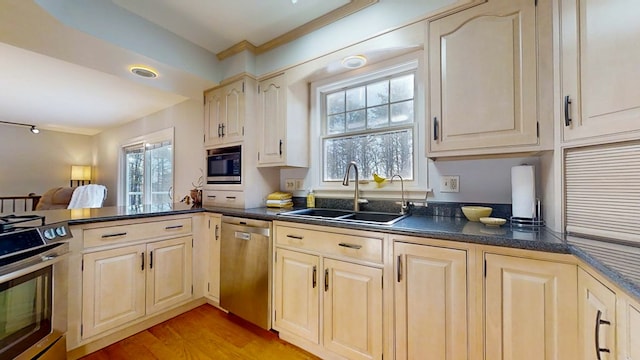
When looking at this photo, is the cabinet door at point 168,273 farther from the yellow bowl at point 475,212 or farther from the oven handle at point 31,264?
the yellow bowl at point 475,212

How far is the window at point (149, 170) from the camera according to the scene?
3.67 meters

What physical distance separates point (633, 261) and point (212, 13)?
2.59m

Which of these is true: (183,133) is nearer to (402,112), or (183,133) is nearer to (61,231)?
(61,231)

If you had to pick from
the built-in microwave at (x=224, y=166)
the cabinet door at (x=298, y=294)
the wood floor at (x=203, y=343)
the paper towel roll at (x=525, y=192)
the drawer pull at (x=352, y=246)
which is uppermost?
the built-in microwave at (x=224, y=166)

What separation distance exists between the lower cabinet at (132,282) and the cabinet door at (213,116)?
3.34 ft

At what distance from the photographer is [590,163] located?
108 cm

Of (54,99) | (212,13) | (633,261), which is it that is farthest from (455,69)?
(54,99)

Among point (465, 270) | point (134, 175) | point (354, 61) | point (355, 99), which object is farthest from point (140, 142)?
point (465, 270)

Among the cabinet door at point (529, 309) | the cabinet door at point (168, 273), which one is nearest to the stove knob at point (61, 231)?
the cabinet door at point (168, 273)

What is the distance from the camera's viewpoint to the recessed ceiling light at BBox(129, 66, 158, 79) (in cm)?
214

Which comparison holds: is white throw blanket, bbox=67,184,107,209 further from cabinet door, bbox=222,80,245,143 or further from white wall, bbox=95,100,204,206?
cabinet door, bbox=222,80,245,143

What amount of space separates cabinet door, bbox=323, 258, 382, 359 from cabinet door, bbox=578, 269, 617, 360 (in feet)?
2.59

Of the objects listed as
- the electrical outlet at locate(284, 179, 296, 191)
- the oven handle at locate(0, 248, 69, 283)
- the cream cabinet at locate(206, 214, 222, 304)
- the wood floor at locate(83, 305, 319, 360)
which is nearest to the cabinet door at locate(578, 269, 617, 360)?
the wood floor at locate(83, 305, 319, 360)

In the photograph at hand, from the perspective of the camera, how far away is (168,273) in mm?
2100
